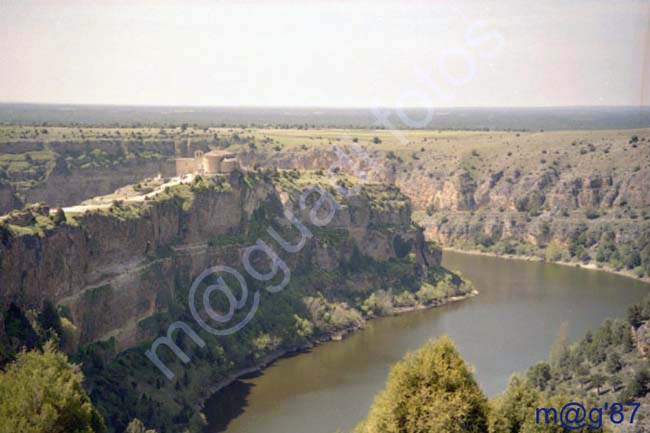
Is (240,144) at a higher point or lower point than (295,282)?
higher

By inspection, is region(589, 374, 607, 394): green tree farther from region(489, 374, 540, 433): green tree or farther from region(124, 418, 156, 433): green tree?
region(124, 418, 156, 433): green tree

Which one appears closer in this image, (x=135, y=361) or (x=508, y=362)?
(x=135, y=361)

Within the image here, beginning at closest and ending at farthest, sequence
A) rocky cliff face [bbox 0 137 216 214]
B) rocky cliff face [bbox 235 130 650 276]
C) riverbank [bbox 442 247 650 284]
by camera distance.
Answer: rocky cliff face [bbox 0 137 216 214]
riverbank [bbox 442 247 650 284]
rocky cliff face [bbox 235 130 650 276]

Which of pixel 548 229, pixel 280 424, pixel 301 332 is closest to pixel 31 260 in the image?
pixel 280 424

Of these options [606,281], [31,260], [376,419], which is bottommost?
[606,281]

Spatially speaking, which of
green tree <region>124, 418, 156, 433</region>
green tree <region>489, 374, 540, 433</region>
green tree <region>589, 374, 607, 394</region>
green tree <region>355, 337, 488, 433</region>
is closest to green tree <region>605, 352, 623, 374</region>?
green tree <region>589, 374, 607, 394</region>

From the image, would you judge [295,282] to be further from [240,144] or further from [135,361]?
[240,144]

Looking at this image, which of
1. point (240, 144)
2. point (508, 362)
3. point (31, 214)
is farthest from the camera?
point (240, 144)

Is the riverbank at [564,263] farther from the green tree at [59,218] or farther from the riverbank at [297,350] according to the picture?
the green tree at [59,218]

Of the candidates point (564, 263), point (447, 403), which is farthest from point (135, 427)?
point (564, 263)
